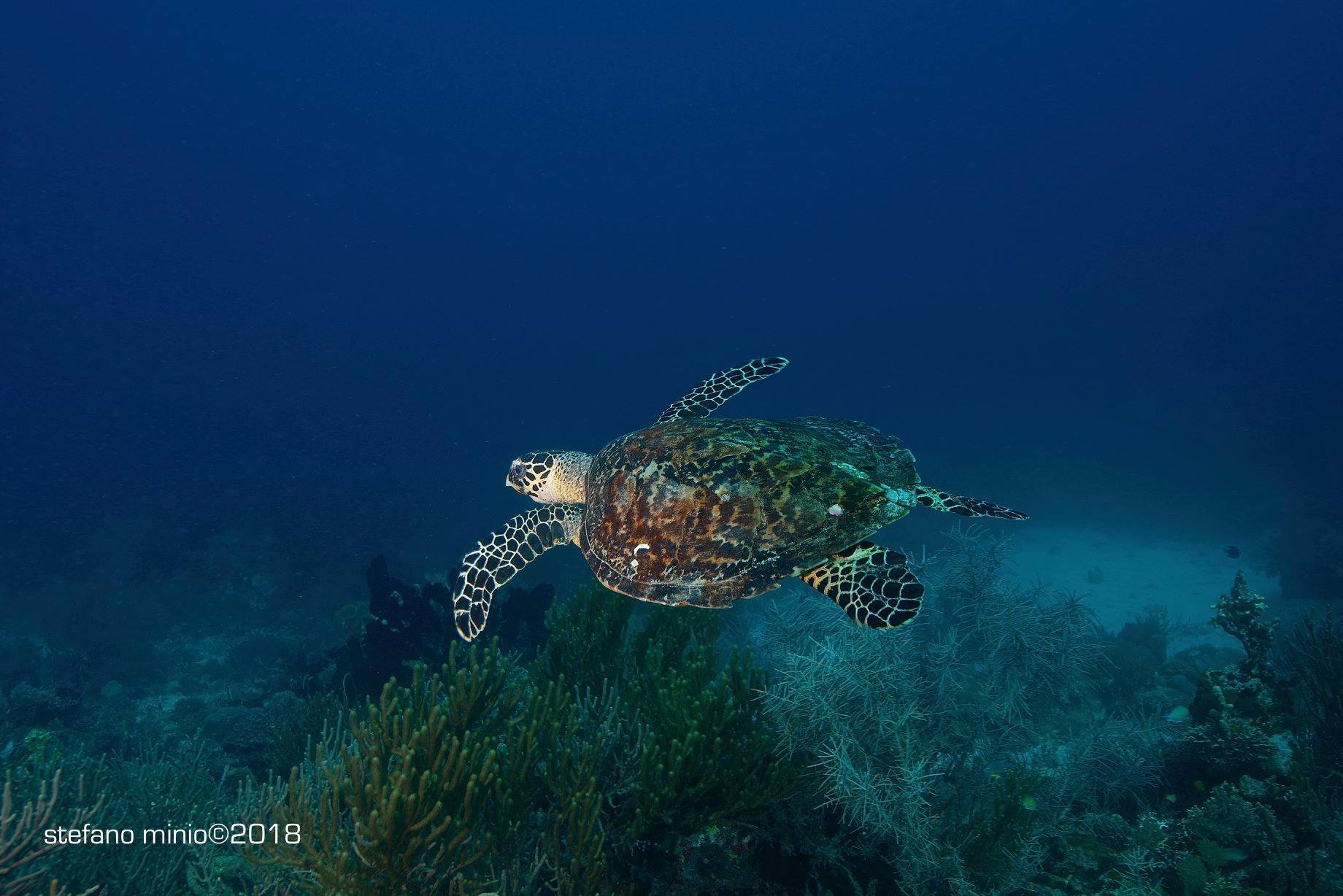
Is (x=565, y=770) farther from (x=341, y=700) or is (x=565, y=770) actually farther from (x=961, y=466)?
(x=961, y=466)

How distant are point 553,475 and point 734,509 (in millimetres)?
2983

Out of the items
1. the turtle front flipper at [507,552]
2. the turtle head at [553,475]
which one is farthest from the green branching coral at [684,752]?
the turtle head at [553,475]

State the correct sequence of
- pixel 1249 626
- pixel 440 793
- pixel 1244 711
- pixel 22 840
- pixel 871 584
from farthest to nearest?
pixel 1249 626 < pixel 1244 711 < pixel 871 584 < pixel 440 793 < pixel 22 840

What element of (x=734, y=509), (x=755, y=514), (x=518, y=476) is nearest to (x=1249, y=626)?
(x=755, y=514)

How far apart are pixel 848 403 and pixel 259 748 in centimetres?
5016

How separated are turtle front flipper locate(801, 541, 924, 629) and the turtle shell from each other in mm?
177

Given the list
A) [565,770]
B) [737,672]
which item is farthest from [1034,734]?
[565,770]

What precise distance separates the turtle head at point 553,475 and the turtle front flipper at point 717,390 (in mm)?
1138

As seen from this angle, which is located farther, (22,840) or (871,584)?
(871,584)

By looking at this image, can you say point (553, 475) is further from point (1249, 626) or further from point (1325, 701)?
point (1325, 701)

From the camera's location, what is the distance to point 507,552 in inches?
226

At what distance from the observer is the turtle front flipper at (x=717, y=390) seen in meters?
6.53

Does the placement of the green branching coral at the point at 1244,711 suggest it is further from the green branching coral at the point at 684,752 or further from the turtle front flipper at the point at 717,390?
the turtle front flipper at the point at 717,390

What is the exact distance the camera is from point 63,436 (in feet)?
176
